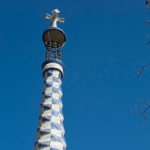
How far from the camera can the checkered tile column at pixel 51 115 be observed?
19.2 ft

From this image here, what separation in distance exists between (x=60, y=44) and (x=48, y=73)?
182cm

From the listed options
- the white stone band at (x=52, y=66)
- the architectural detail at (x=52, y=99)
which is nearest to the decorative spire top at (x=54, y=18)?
the architectural detail at (x=52, y=99)

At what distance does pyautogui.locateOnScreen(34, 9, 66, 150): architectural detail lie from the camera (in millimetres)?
5914

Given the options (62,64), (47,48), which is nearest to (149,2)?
(62,64)

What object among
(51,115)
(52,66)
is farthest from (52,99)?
(52,66)

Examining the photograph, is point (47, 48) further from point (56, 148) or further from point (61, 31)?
point (56, 148)

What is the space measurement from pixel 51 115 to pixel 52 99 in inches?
22.8

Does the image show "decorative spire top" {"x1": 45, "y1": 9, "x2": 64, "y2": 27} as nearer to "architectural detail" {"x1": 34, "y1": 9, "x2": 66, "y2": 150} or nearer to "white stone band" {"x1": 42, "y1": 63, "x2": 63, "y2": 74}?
"architectural detail" {"x1": 34, "y1": 9, "x2": 66, "y2": 150}

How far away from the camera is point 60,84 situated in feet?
24.9

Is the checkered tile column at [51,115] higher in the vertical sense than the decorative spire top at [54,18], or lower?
lower

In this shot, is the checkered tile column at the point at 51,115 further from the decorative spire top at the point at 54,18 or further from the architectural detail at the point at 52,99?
the decorative spire top at the point at 54,18

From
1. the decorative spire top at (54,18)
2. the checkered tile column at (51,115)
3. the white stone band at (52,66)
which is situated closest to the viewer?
the checkered tile column at (51,115)

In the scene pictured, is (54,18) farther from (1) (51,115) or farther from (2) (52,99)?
(1) (51,115)

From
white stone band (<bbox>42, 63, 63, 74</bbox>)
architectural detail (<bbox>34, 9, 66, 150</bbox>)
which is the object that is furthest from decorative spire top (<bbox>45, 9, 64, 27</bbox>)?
white stone band (<bbox>42, 63, 63, 74</bbox>)
